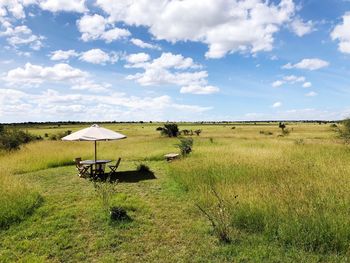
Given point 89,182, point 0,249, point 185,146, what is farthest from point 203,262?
point 185,146

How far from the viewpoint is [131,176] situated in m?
15.4

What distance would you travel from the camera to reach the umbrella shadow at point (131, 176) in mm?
14444

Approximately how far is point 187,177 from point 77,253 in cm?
679

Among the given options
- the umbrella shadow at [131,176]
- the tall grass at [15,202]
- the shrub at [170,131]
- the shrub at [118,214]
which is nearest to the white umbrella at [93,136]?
the umbrella shadow at [131,176]

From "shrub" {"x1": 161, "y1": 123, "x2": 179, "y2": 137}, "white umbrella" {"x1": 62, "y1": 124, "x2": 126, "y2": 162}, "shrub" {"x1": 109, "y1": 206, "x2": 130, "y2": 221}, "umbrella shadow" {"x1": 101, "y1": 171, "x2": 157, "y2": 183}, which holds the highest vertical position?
"white umbrella" {"x1": 62, "y1": 124, "x2": 126, "y2": 162}

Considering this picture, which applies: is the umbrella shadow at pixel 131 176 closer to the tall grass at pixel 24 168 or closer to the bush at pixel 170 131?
the tall grass at pixel 24 168

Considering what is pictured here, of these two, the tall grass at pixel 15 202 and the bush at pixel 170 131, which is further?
the bush at pixel 170 131

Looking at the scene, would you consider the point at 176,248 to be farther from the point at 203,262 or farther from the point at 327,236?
the point at 327,236

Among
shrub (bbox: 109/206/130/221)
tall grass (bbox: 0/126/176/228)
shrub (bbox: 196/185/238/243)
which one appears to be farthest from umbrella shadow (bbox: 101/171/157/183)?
shrub (bbox: 196/185/238/243)

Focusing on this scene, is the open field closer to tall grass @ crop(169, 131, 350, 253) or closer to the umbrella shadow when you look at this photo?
tall grass @ crop(169, 131, 350, 253)

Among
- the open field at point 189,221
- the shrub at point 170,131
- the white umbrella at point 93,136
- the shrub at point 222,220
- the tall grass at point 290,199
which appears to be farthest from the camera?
the shrub at point 170,131

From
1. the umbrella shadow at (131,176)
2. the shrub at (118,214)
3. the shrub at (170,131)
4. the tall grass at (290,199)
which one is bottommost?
the umbrella shadow at (131,176)

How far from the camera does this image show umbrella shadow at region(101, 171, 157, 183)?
14.4m

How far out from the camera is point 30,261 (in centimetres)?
600
